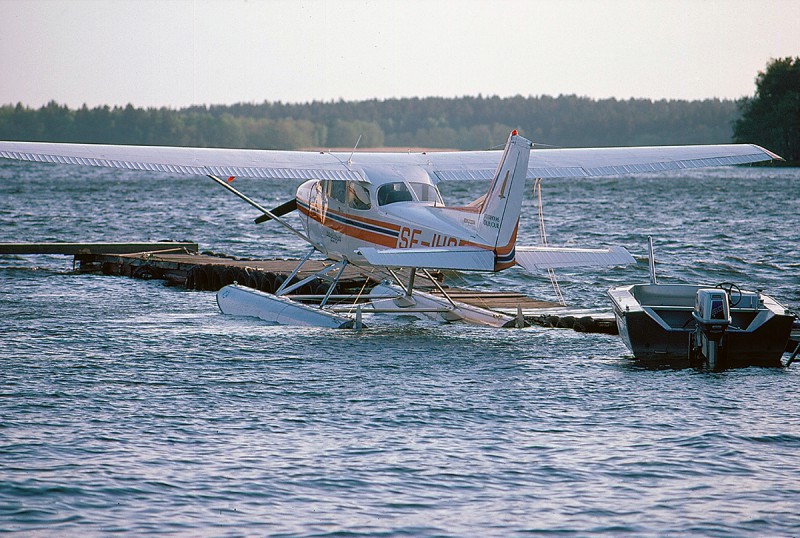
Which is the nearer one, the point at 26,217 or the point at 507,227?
the point at 507,227

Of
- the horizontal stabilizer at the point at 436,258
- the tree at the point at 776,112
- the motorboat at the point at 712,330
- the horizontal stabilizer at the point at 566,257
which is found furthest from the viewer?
the tree at the point at 776,112

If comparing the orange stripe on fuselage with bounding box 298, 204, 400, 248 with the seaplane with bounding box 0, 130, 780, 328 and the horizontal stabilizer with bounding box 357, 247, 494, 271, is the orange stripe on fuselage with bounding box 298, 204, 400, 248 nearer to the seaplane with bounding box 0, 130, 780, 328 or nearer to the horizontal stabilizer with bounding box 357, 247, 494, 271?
the seaplane with bounding box 0, 130, 780, 328

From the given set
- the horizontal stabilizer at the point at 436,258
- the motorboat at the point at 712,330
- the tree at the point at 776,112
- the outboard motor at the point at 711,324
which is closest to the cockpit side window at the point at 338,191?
the horizontal stabilizer at the point at 436,258

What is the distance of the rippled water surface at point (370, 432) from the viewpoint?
6.94m

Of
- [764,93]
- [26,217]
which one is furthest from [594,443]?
[764,93]

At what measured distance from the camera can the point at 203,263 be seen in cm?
2041

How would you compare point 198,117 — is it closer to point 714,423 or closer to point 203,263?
point 203,263

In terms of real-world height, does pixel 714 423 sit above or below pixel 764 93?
below

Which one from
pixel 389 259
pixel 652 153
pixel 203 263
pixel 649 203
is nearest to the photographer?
pixel 389 259

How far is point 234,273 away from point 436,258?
815 cm

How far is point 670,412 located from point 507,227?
138 inches

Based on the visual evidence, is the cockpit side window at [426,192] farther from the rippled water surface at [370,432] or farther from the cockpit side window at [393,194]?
the rippled water surface at [370,432]

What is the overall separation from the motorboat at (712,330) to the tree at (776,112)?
86.7 metres

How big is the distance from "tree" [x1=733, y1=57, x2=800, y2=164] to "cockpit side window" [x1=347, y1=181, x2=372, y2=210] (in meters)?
85.6
